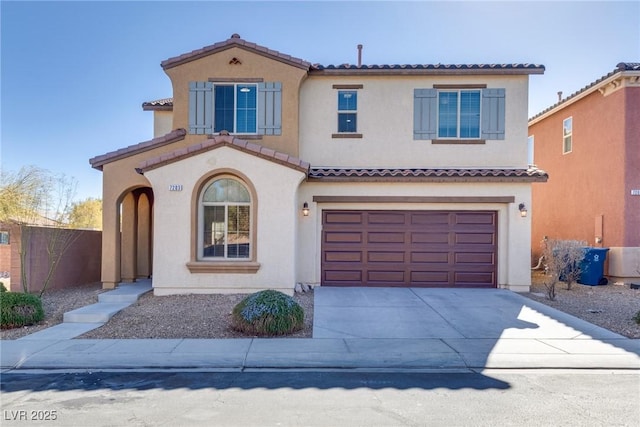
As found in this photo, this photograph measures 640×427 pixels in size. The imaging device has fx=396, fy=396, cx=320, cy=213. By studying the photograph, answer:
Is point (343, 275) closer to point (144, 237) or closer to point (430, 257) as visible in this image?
point (430, 257)

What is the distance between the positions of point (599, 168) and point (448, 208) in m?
6.55

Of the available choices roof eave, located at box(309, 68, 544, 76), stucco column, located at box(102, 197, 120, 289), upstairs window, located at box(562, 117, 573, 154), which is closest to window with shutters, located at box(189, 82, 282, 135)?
roof eave, located at box(309, 68, 544, 76)

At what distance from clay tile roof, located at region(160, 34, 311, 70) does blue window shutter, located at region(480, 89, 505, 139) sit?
18.9 ft

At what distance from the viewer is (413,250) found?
12.0 meters

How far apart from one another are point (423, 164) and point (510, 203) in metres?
2.82

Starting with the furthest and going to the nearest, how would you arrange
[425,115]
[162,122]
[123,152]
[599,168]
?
[162,122], [599,168], [425,115], [123,152]

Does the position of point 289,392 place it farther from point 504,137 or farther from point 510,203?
point 504,137

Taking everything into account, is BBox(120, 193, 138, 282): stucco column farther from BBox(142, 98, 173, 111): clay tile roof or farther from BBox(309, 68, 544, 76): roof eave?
BBox(309, 68, 544, 76): roof eave

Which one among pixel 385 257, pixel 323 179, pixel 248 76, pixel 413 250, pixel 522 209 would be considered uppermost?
pixel 248 76

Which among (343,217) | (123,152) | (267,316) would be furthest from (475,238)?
(123,152)

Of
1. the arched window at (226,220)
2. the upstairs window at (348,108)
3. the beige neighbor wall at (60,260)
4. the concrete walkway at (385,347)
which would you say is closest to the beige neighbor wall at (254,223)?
the arched window at (226,220)

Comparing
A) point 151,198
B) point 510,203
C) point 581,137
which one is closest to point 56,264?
point 151,198

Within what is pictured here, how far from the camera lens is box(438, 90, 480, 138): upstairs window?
41.5ft

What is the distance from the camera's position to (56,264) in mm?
11625
